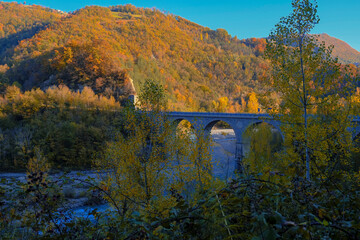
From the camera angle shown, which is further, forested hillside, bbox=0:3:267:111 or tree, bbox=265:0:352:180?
forested hillside, bbox=0:3:267:111

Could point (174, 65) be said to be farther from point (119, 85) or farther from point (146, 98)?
point (146, 98)

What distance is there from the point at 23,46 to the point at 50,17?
168 feet

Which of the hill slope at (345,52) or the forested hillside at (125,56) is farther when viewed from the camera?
the hill slope at (345,52)

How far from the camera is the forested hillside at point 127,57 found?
4125 centimetres

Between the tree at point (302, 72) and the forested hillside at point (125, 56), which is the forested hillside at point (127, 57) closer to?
the forested hillside at point (125, 56)

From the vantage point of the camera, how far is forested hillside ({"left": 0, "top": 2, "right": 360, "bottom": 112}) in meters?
41.2

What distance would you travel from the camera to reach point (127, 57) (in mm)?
55188

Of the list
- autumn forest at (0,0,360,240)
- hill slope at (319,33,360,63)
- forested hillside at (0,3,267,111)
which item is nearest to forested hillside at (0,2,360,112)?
forested hillside at (0,3,267,111)

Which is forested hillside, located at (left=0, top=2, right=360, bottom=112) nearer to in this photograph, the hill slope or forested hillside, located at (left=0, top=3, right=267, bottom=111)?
forested hillside, located at (left=0, top=3, right=267, bottom=111)

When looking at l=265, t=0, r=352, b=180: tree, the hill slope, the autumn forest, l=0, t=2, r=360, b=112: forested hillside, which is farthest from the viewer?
the hill slope

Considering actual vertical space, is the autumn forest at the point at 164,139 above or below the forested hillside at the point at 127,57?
below

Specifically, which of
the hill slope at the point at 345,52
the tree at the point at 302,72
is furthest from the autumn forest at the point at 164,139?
the hill slope at the point at 345,52

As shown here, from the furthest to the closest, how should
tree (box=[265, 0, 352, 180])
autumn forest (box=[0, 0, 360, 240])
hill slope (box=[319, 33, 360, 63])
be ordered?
hill slope (box=[319, 33, 360, 63]) < tree (box=[265, 0, 352, 180]) < autumn forest (box=[0, 0, 360, 240])

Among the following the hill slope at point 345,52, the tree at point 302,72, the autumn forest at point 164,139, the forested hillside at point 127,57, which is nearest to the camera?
the autumn forest at point 164,139
